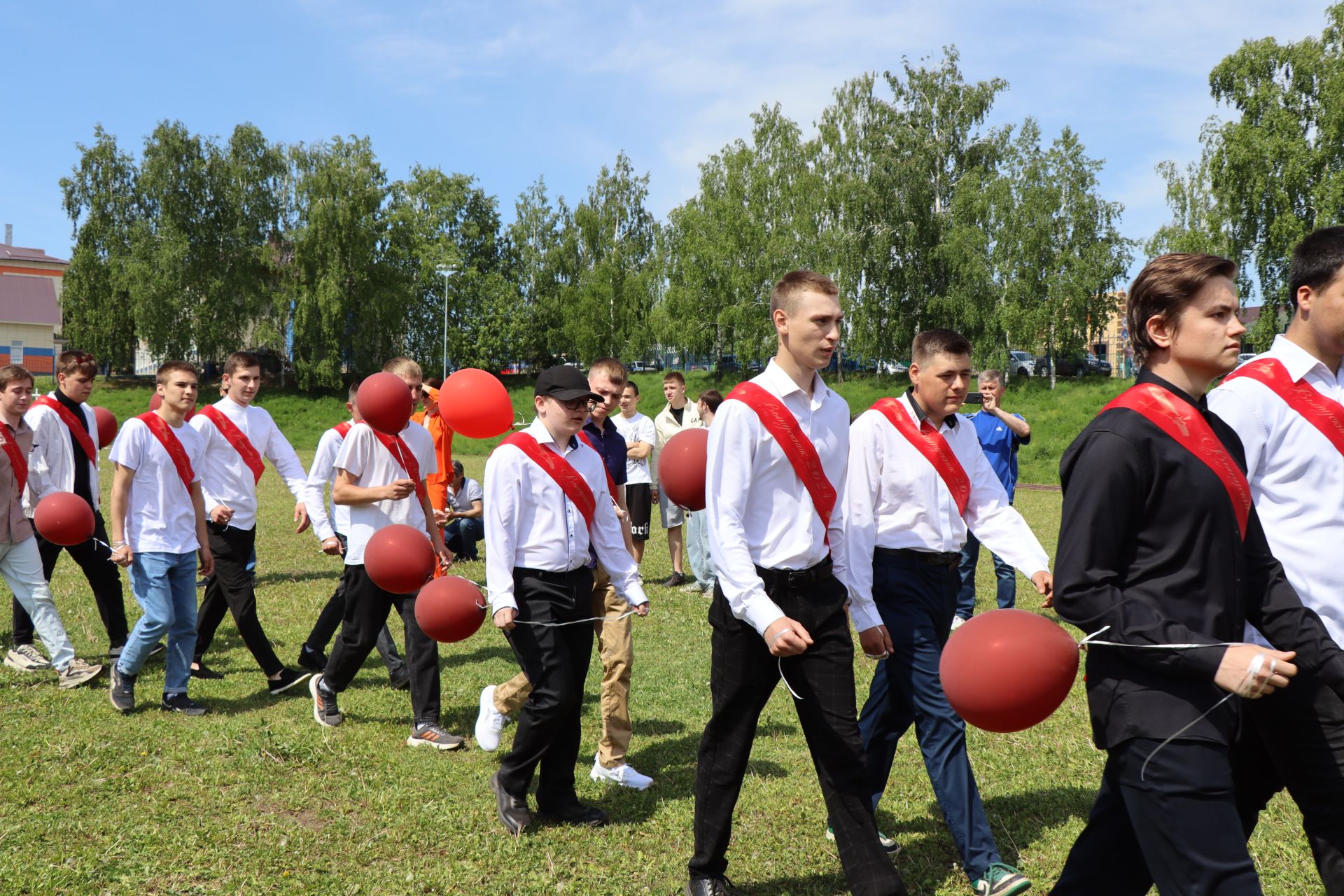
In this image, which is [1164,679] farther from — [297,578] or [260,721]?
[297,578]

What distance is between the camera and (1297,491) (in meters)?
3.21

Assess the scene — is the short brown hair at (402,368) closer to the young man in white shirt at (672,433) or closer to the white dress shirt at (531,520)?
the white dress shirt at (531,520)

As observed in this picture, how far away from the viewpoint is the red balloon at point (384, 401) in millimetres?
6039

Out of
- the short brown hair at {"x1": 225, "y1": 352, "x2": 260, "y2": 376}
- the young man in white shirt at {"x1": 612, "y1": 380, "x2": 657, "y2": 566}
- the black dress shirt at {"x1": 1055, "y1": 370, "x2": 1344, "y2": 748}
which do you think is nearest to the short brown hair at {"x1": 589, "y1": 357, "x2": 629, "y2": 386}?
the short brown hair at {"x1": 225, "y1": 352, "x2": 260, "y2": 376}

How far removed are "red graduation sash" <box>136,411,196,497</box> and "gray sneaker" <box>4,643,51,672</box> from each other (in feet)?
7.03

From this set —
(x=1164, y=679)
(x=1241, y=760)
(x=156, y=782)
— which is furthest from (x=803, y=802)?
(x=156, y=782)

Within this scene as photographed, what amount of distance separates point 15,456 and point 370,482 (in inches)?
123

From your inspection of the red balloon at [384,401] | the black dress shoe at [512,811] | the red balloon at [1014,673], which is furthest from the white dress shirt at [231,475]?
the red balloon at [1014,673]

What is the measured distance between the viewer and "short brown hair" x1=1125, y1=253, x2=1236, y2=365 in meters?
2.79

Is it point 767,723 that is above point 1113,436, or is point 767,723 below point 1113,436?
below

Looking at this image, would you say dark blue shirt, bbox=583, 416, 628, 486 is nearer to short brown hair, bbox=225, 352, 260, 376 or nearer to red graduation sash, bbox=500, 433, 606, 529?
red graduation sash, bbox=500, 433, 606, 529

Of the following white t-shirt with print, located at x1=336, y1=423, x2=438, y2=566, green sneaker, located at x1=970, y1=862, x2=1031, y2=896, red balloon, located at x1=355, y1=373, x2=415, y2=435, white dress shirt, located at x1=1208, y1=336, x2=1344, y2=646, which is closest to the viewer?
white dress shirt, located at x1=1208, y1=336, x2=1344, y2=646

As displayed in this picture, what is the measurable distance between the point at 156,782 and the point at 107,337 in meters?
48.8

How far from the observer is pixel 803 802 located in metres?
5.25
